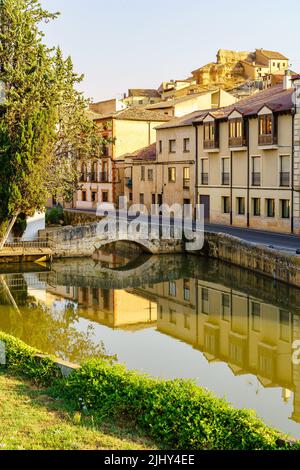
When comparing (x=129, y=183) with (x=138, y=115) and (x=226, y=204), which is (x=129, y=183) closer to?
(x=138, y=115)

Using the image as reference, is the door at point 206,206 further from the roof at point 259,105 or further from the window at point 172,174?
the roof at point 259,105

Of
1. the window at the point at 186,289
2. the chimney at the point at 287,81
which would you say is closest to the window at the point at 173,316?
the window at the point at 186,289

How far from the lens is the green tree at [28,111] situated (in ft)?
121

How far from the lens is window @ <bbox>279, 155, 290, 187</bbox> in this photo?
39531 millimetres

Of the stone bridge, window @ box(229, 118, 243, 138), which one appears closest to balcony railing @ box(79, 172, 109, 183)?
the stone bridge

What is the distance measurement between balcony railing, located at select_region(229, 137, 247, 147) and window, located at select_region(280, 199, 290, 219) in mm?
5485

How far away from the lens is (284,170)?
39.9m

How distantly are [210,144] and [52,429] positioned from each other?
38.6 meters

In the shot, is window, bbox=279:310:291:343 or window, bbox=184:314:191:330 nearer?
window, bbox=279:310:291:343

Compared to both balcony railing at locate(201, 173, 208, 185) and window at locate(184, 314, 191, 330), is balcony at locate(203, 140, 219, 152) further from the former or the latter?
window at locate(184, 314, 191, 330)

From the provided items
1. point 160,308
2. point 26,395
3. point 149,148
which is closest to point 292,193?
point 160,308

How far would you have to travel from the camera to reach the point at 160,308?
2848 cm
